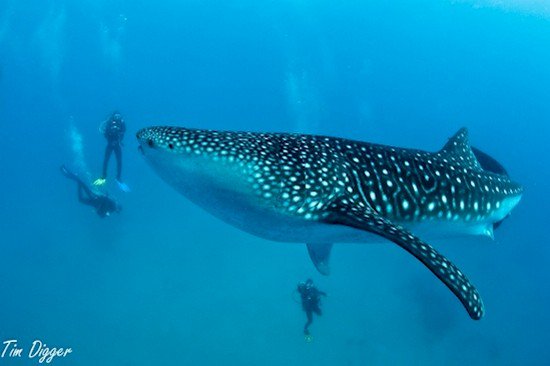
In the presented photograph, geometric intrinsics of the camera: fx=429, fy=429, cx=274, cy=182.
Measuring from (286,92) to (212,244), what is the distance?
133 m

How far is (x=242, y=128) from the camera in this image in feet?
452

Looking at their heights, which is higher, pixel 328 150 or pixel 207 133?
pixel 328 150

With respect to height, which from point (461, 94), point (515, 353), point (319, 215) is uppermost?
point (461, 94)

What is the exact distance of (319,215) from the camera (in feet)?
14.8

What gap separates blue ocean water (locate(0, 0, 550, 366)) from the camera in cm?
2716

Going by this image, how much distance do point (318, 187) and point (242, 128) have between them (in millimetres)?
134762

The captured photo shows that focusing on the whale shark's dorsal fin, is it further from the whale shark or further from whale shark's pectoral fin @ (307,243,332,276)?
whale shark's pectoral fin @ (307,243,332,276)

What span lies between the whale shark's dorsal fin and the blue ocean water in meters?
18.5

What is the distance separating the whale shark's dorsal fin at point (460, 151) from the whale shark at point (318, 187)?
1.28 meters

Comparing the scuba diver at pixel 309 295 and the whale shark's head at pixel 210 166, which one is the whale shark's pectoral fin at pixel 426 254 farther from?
the scuba diver at pixel 309 295

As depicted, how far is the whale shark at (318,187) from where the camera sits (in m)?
4.03

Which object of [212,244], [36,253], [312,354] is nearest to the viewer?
[312,354]

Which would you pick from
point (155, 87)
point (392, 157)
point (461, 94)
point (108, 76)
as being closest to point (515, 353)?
point (392, 157)

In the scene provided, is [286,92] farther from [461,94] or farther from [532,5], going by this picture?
[532,5]
